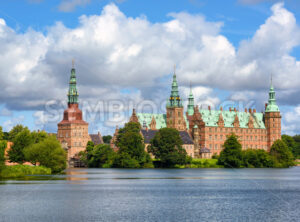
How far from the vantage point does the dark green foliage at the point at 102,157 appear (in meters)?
136

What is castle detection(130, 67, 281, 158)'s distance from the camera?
175 m

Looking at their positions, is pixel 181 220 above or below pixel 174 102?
below

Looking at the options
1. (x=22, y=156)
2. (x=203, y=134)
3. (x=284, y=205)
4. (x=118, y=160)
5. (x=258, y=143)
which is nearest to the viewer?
(x=284, y=205)

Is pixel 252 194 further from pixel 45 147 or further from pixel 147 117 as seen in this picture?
pixel 147 117

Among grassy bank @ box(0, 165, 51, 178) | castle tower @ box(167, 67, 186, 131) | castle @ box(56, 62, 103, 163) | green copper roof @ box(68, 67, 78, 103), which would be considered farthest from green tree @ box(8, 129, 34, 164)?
castle tower @ box(167, 67, 186, 131)

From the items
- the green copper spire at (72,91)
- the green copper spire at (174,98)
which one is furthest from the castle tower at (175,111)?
the green copper spire at (72,91)

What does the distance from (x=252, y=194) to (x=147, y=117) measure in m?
120

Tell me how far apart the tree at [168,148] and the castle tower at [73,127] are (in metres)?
40.9

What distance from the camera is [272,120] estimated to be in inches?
7431

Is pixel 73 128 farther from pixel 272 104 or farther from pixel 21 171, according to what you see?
pixel 21 171

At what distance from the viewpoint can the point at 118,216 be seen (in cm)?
4128

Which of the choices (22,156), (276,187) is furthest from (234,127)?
(276,187)

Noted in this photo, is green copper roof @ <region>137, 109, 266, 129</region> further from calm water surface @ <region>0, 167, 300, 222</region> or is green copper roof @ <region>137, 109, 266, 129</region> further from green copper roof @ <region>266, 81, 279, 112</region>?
calm water surface @ <region>0, 167, 300, 222</region>

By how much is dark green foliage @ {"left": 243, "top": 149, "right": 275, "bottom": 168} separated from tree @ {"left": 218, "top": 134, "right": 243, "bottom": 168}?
1895 millimetres
